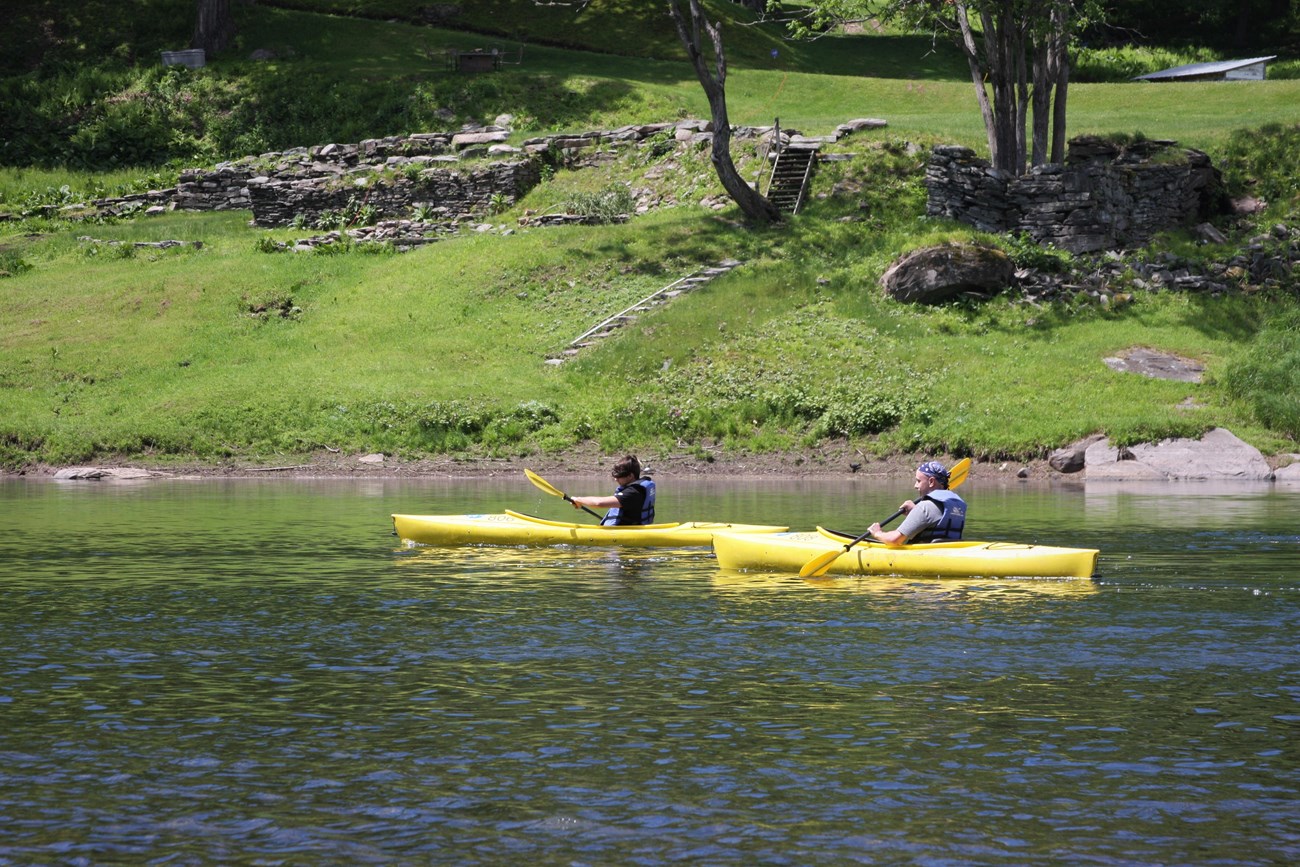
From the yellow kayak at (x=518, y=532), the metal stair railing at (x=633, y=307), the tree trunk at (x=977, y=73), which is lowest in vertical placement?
the yellow kayak at (x=518, y=532)

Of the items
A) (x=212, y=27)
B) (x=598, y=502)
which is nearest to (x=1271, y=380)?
(x=598, y=502)

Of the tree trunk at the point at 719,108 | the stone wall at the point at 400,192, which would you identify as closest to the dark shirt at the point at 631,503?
the tree trunk at the point at 719,108

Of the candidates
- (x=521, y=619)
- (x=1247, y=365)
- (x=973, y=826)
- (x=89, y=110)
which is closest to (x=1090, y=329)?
(x=1247, y=365)

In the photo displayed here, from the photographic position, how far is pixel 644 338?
32.2m

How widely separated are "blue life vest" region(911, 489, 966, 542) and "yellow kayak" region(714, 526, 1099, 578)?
323mm

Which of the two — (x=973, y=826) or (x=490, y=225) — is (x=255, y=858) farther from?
(x=490, y=225)

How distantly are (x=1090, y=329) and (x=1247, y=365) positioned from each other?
12.5ft

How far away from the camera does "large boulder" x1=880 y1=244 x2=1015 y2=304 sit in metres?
32.8

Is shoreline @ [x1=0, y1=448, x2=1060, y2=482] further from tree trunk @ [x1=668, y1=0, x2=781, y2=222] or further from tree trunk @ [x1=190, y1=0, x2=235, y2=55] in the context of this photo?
tree trunk @ [x1=190, y1=0, x2=235, y2=55]

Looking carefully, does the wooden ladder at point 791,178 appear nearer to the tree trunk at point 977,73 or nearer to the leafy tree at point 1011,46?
the leafy tree at point 1011,46

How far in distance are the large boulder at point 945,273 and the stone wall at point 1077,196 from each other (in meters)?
2.39

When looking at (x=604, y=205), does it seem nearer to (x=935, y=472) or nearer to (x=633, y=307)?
(x=633, y=307)

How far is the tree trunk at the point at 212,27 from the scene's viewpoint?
52.1 m

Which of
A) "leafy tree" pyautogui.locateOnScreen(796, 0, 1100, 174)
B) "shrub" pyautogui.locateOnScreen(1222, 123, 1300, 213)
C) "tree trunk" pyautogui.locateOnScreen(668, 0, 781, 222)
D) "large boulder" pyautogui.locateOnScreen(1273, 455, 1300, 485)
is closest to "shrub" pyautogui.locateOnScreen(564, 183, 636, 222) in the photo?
"tree trunk" pyautogui.locateOnScreen(668, 0, 781, 222)
